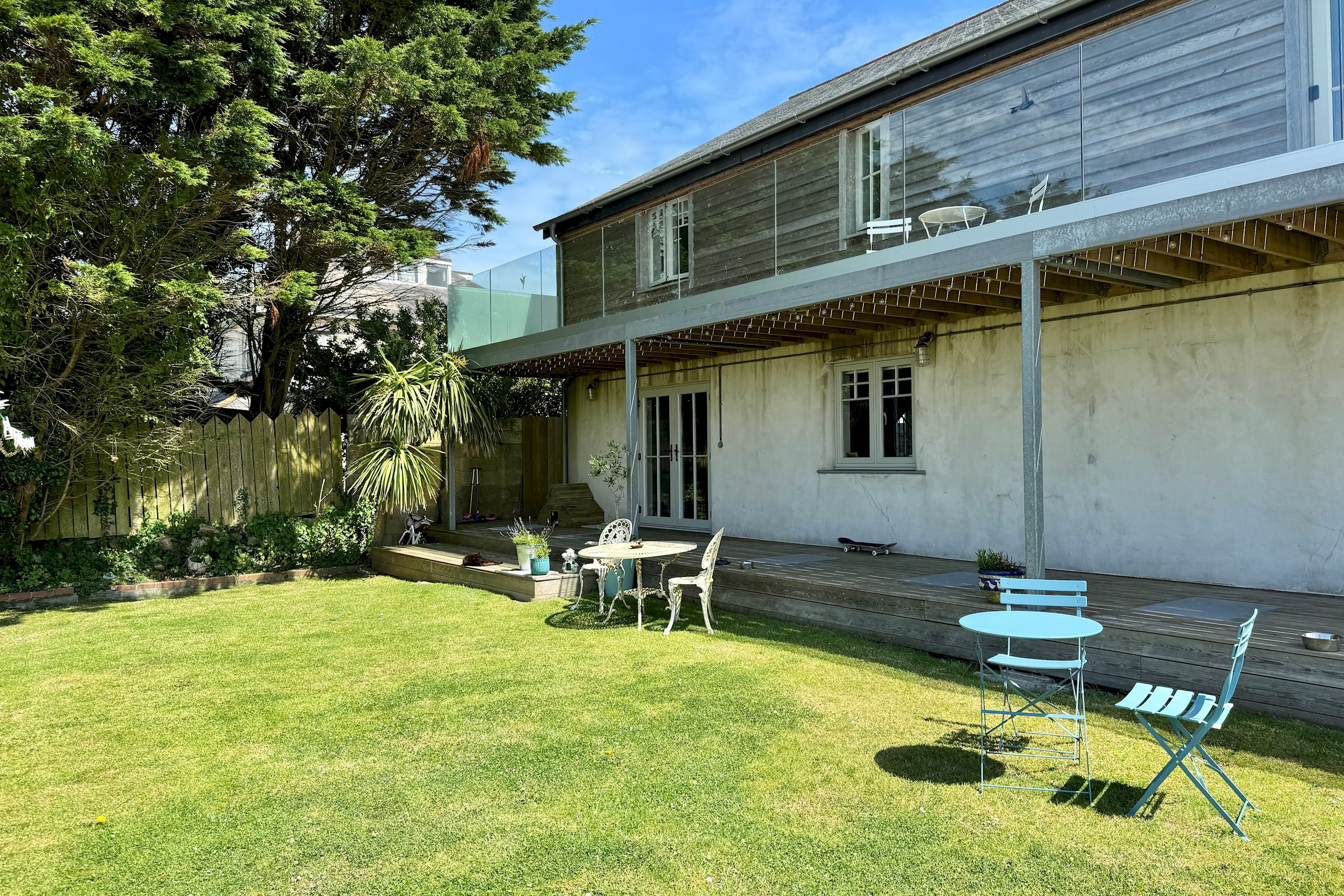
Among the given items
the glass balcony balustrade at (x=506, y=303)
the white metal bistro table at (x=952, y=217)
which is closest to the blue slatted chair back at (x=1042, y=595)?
the white metal bistro table at (x=952, y=217)

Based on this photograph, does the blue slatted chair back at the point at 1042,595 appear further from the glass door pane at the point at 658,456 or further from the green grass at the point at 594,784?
the glass door pane at the point at 658,456

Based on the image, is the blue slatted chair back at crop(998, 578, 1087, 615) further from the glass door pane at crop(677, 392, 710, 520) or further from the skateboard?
the glass door pane at crop(677, 392, 710, 520)

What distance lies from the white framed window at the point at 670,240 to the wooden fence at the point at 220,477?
16.5 ft

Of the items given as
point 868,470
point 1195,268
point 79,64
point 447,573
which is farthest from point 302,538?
point 1195,268

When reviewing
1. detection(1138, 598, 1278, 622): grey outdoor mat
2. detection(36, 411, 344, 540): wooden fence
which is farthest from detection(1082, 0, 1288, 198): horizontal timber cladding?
detection(36, 411, 344, 540): wooden fence

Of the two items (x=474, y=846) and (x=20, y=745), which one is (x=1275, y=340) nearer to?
(x=474, y=846)

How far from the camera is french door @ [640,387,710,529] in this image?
1122cm

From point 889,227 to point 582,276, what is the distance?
15.8 feet

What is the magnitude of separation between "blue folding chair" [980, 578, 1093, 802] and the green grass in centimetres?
13

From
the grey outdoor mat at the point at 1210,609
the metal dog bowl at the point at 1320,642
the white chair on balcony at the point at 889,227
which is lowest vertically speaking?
the grey outdoor mat at the point at 1210,609

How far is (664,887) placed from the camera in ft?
9.22

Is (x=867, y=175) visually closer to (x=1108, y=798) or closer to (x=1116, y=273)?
(x=1116, y=273)

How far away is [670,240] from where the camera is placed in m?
11.1

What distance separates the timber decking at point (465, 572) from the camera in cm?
840
